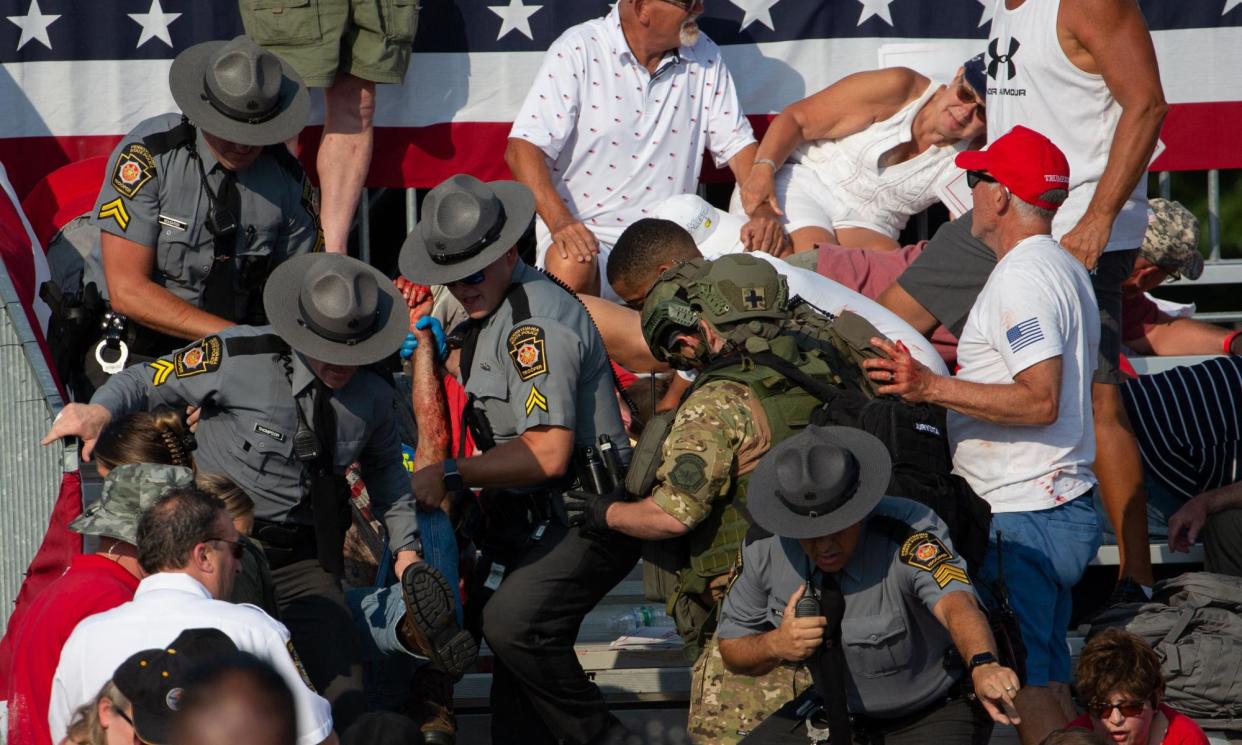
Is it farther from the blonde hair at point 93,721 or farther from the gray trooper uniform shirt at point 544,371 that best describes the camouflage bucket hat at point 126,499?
the gray trooper uniform shirt at point 544,371

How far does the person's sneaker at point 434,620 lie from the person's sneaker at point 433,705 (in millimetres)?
253

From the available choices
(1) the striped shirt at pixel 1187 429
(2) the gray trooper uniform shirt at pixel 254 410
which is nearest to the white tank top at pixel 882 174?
(1) the striped shirt at pixel 1187 429

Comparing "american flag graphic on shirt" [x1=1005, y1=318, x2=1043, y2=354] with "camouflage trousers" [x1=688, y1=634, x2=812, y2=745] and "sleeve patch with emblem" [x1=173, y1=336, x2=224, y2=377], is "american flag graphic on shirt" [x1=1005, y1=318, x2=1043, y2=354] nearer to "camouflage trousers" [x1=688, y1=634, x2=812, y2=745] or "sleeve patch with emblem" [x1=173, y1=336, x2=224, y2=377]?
"camouflage trousers" [x1=688, y1=634, x2=812, y2=745]

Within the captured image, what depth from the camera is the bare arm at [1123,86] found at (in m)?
5.48

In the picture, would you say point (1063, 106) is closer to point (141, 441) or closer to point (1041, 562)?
point (1041, 562)

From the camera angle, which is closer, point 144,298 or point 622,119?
point 144,298

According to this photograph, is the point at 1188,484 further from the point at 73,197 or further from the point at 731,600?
the point at 73,197

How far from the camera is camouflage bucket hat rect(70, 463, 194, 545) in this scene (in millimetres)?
4215

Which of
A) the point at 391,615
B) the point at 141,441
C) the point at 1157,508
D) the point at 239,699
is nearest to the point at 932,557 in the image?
the point at 391,615

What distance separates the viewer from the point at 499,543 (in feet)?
17.7

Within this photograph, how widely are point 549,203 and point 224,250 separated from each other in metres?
1.71

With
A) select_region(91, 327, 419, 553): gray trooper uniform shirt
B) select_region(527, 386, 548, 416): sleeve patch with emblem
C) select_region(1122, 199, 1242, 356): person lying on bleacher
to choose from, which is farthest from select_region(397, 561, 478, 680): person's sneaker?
select_region(1122, 199, 1242, 356): person lying on bleacher

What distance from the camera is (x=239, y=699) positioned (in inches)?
95.2

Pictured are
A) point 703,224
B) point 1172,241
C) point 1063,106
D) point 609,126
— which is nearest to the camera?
point 1063,106
